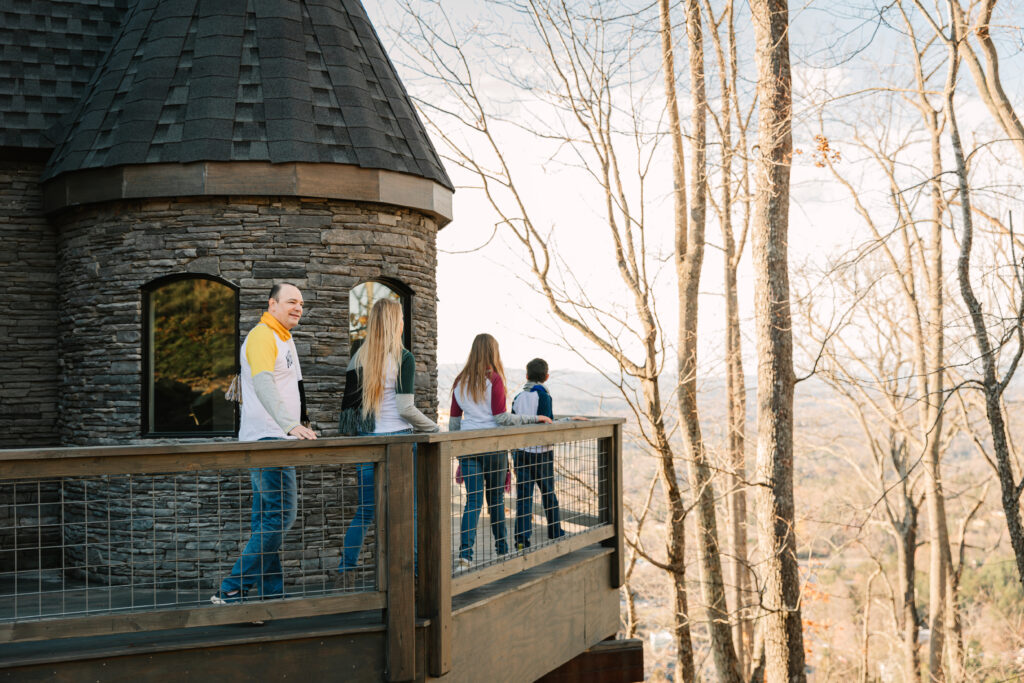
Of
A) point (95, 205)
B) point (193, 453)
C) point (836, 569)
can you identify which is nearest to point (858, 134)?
point (95, 205)

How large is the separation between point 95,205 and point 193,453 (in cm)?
474

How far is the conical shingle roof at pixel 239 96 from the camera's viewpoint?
7418mm

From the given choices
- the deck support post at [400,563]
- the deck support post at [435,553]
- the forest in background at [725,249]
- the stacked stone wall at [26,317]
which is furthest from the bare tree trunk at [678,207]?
the deck support post at [400,563]

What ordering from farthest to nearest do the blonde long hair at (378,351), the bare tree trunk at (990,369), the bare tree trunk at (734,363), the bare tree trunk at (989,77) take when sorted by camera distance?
the bare tree trunk at (734,363), the bare tree trunk at (989,77), the bare tree trunk at (990,369), the blonde long hair at (378,351)

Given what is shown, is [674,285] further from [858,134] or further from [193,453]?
[193,453]

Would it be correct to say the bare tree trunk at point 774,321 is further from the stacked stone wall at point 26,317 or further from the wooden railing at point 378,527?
the stacked stone wall at point 26,317

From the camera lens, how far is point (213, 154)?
725 centimetres

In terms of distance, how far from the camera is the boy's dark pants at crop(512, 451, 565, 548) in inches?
216

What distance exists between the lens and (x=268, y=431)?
4.36m

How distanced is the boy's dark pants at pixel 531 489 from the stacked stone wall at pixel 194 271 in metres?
2.31

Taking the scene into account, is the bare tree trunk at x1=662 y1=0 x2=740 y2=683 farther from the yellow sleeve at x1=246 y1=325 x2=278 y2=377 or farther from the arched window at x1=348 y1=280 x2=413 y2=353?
the yellow sleeve at x1=246 y1=325 x2=278 y2=377

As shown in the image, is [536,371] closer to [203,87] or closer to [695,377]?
[203,87]

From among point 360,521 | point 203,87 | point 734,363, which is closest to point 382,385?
point 360,521

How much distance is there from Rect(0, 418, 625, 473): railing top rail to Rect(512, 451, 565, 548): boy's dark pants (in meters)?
1.08
